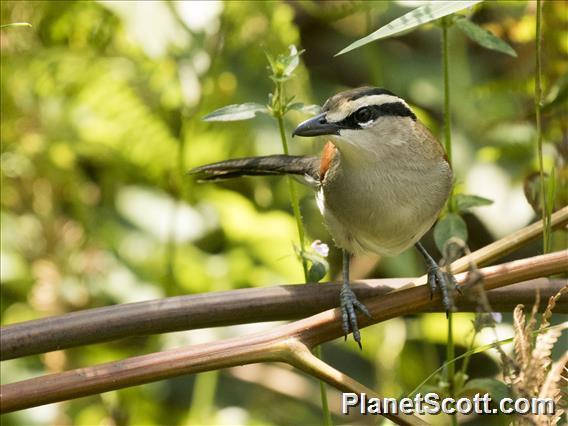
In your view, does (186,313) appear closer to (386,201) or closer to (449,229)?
(449,229)

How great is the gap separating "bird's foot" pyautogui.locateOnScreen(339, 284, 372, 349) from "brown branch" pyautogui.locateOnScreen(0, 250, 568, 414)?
1.0 inches

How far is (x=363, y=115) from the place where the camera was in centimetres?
222

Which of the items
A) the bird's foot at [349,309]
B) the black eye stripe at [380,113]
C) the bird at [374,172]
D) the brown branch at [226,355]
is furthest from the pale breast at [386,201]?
the brown branch at [226,355]

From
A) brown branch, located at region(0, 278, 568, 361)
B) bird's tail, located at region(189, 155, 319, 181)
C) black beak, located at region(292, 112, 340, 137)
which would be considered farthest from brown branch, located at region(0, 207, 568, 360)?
bird's tail, located at region(189, 155, 319, 181)

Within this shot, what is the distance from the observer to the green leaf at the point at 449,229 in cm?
199

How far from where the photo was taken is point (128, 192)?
3.33 meters

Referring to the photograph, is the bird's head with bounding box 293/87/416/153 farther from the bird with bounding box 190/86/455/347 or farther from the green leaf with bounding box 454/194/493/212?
the green leaf with bounding box 454/194/493/212

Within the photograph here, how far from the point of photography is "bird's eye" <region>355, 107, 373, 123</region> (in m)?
2.20

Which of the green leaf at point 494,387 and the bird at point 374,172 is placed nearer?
the green leaf at point 494,387

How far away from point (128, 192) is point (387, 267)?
0.94m

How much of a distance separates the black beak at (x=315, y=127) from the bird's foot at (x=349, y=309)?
414 mm

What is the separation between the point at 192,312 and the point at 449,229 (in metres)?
0.64

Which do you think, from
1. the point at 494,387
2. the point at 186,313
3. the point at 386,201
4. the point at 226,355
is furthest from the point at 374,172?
the point at 226,355

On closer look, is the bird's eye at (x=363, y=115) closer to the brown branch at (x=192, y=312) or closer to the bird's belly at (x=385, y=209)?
the bird's belly at (x=385, y=209)
